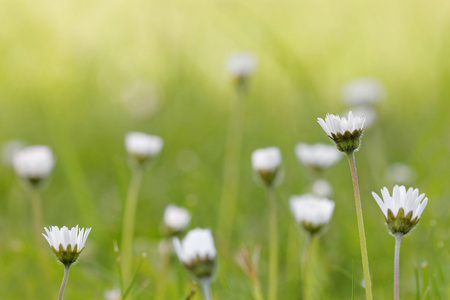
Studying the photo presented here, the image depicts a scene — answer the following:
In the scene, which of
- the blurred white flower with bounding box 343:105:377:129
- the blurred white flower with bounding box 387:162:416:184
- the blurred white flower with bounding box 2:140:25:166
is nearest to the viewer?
the blurred white flower with bounding box 387:162:416:184

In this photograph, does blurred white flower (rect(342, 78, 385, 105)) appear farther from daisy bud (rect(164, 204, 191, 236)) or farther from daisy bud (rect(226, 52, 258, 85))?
daisy bud (rect(164, 204, 191, 236))

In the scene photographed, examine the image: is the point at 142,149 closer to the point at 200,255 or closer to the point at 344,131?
the point at 200,255

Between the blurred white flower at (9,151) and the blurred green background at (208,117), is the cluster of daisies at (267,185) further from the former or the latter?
the blurred white flower at (9,151)

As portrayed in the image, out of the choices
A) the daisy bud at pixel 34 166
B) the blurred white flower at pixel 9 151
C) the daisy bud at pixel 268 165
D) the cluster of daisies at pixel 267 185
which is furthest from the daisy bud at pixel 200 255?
the blurred white flower at pixel 9 151

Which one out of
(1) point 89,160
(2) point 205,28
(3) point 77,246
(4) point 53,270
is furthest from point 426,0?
(3) point 77,246

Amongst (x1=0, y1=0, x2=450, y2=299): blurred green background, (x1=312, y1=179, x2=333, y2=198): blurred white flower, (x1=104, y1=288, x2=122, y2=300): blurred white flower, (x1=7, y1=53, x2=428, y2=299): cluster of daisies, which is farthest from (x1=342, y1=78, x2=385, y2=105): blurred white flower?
(x1=104, y1=288, x2=122, y2=300): blurred white flower

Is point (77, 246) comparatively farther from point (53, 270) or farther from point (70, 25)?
point (70, 25)

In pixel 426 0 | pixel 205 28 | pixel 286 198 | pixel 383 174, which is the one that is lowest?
pixel 286 198

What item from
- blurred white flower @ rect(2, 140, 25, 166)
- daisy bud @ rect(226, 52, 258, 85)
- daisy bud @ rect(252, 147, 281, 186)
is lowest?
daisy bud @ rect(252, 147, 281, 186)
